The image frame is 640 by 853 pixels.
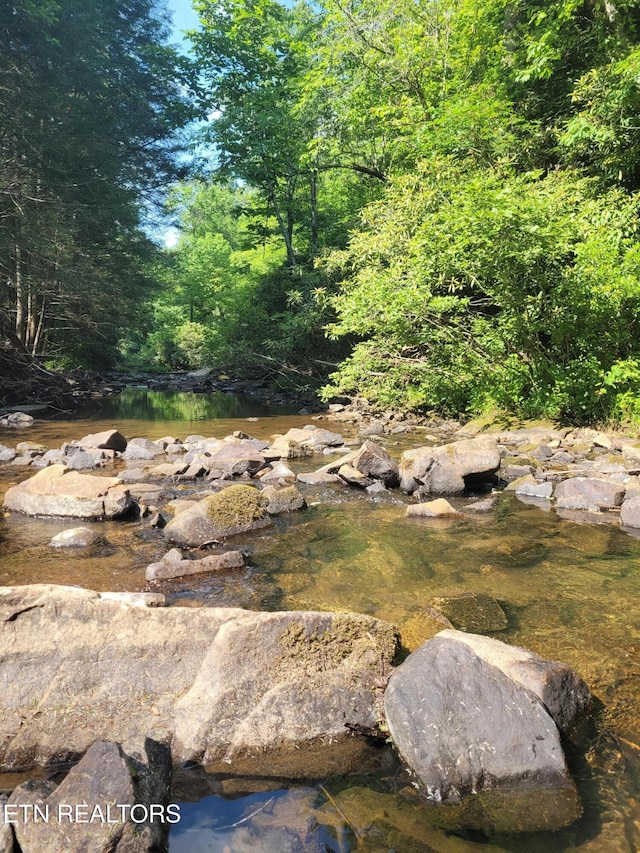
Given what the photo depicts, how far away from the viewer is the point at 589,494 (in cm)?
700

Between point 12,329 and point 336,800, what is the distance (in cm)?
2164

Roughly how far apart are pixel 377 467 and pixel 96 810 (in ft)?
21.5

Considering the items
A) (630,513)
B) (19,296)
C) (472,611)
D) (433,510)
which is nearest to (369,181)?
(19,296)

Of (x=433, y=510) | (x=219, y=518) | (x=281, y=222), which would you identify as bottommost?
(x=433, y=510)

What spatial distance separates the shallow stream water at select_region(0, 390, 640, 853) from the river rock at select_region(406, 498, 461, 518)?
187mm

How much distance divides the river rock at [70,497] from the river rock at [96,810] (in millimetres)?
4724

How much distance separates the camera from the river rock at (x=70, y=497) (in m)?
6.69

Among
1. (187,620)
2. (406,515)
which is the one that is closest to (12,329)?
(406,515)

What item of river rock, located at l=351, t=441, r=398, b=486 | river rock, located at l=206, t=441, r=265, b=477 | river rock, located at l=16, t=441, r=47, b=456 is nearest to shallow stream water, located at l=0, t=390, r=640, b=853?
river rock, located at l=351, t=441, r=398, b=486

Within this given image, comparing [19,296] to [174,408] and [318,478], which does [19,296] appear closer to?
[174,408]

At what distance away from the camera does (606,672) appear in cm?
337

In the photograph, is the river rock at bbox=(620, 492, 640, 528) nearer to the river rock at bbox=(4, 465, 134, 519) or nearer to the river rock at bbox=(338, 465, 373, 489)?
the river rock at bbox=(338, 465, 373, 489)

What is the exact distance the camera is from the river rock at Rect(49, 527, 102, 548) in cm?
569

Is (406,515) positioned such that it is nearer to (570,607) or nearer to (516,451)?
(570,607)
